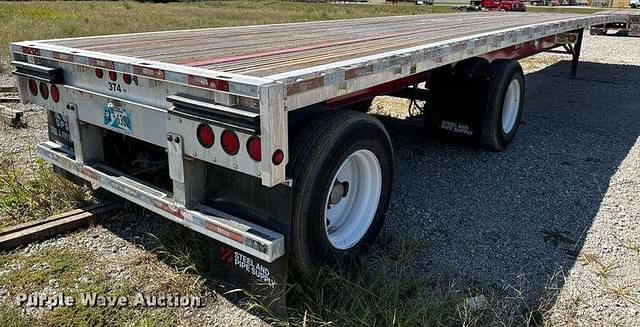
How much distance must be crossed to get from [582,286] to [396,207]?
148 cm

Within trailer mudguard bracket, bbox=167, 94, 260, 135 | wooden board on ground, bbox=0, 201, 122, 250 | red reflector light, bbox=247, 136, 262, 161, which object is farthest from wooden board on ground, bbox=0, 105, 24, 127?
red reflector light, bbox=247, 136, 262, 161

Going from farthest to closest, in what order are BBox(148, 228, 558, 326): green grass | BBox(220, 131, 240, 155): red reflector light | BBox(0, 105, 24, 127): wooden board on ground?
BBox(0, 105, 24, 127): wooden board on ground, BBox(148, 228, 558, 326): green grass, BBox(220, 131, 240, 155): red reflector light

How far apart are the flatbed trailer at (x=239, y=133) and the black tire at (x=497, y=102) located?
127 centimetres

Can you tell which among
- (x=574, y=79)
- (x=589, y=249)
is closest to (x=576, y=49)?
(x=574, y=79)

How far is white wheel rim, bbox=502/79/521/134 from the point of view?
231 inches

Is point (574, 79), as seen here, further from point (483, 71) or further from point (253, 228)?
point (253, 228)

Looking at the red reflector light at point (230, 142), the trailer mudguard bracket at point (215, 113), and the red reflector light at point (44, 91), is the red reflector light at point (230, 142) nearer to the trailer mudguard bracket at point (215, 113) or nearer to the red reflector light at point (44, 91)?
the trailer mudguard bracket at point (215, 113)

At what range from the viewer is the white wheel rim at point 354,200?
10.8ft

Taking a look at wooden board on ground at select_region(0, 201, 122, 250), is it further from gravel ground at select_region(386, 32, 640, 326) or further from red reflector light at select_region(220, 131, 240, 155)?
gravel ground at select_region(386, 32, 640, 326)

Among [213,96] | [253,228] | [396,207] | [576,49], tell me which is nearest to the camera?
[213,96]

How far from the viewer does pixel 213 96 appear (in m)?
2.46

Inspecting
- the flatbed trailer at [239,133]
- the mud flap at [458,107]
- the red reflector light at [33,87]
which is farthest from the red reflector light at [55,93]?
the mud flap at [458,107]

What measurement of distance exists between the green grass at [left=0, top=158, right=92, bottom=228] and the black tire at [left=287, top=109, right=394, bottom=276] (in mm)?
2109

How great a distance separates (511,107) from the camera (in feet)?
19.8
